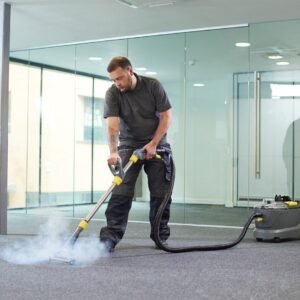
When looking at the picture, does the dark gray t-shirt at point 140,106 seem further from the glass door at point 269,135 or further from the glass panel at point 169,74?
the glass door at point 269,135

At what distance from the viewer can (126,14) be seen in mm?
4477

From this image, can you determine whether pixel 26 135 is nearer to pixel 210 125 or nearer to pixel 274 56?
pixel 210 125

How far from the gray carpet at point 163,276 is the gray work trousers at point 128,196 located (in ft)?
0.45

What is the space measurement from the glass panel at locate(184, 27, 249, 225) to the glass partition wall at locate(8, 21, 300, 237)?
1 cm

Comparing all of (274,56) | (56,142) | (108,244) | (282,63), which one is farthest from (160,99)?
(56,142)

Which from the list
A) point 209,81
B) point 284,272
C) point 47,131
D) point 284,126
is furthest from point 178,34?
point 284,272

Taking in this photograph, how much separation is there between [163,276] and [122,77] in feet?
3.83

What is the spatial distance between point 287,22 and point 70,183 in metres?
3.06

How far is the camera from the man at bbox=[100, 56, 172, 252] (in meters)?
3.07

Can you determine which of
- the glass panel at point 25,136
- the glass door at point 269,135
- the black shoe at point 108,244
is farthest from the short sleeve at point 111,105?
the glass panel at point 25,136

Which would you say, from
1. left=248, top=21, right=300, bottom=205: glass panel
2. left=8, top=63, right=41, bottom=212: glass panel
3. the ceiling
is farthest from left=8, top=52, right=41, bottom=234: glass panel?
left=248, top=21, right=300, bottom=205: glass panel

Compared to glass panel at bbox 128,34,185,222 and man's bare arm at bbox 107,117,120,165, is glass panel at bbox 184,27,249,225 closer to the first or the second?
glass panel at bbox 128,34,185,222

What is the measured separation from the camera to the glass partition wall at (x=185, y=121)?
5.25 meters

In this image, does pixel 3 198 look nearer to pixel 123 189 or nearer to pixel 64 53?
pixel 123 189
